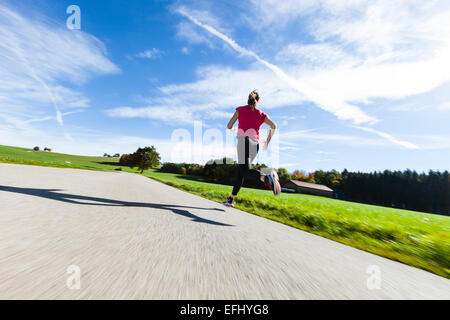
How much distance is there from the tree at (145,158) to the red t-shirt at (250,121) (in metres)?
73.4

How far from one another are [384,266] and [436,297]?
65 cm

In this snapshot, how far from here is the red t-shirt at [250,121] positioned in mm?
5332

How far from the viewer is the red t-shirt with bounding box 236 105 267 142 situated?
5.33 metres

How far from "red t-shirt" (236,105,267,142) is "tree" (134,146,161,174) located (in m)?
73.4

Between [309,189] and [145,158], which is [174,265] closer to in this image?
[145,158]

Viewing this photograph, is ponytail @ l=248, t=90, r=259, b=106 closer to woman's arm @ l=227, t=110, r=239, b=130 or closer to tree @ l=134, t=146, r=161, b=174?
woman's arm @ l=227, t=110, r=239, b=130

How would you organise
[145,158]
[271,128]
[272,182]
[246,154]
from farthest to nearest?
[145,158] → [271,128] → [246,154] → [272,182]

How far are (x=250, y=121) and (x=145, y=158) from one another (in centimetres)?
7367

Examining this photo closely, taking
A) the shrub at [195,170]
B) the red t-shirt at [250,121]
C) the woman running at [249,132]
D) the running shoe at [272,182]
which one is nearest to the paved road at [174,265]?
the running shoe at [272,182]

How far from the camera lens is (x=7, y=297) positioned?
99 cm

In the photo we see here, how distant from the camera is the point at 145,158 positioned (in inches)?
2862

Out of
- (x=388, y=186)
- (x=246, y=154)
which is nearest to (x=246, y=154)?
(x=246, y=154)

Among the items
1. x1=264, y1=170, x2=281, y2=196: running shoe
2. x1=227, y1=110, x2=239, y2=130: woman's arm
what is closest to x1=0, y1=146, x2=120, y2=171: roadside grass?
x1=227, y1=110, x2=239, y2=130: woman's arm
